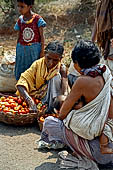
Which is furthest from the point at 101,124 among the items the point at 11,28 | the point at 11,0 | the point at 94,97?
the point at 11,0

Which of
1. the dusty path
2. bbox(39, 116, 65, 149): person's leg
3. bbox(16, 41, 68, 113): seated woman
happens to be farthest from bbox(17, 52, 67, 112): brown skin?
bbox(39, 116, 65, 149): person's leg

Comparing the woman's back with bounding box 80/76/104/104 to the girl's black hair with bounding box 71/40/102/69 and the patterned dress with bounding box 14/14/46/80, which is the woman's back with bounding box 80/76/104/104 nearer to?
the girl's black hair with bounding box 71/40/102/69

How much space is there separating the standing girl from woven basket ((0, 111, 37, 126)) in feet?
4.34

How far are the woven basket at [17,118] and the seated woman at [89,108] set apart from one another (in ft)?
3.25

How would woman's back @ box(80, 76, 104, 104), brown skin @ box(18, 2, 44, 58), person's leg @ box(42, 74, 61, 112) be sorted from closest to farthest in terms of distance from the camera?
woman's back @ box(80, 76, 104, 104) < person's leg @ box(42, 74, 61, 112) < brown skin @ box(18, 2, 44, 58)

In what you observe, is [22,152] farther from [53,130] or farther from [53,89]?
[53,89]

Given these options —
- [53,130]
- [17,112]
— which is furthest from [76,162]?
[17,112]

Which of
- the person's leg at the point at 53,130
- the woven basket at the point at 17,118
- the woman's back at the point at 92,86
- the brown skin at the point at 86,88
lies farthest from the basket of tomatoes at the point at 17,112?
the woman's back at the point at 92,86

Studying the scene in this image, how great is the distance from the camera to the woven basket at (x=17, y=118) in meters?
4.67

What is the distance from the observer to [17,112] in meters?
4.75

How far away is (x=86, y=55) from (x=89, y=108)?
0.57 m

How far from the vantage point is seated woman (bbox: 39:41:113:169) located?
348 centimetres

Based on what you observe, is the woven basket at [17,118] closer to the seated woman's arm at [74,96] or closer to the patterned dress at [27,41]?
the seated woman's arm at [74,96]

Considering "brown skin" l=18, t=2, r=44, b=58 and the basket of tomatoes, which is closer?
the basket of tomatoes
